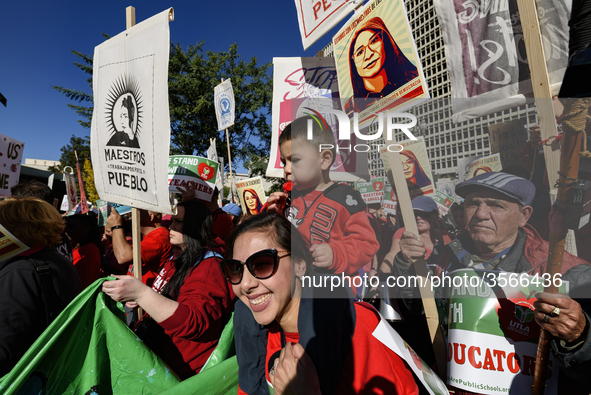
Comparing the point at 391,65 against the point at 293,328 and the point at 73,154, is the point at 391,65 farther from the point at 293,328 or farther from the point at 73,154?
the point at 73,154

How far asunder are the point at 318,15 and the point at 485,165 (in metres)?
1.80

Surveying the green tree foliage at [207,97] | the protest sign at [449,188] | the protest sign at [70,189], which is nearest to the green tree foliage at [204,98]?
the green tree foliage at [207,97]

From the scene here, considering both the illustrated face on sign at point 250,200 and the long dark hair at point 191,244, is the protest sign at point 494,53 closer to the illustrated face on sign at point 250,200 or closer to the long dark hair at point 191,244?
the long dark hair at point 191,244

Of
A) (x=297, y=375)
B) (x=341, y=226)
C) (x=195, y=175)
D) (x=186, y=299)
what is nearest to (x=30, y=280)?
(x=186, y=299)

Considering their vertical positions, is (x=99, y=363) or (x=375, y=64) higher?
(x=375, y=64)

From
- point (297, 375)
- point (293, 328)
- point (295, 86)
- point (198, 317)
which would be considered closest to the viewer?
point (297, 375)

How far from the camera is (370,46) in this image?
193cm

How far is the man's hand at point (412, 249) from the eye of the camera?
55.0 inches

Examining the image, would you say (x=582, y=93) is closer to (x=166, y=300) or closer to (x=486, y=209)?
(x=486, y=209)

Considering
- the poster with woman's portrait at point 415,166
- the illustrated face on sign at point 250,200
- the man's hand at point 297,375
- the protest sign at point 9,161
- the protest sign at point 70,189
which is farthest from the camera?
the protest sign at point 70,189

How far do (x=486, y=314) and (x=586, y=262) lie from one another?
0.37 m

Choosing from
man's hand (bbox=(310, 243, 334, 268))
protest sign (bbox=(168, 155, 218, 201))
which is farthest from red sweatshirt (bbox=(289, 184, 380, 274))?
protest sign (bbox=(168, 155, 218, 201))

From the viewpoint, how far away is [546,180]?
122cm

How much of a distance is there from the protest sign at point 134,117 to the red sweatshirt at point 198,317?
488mm
